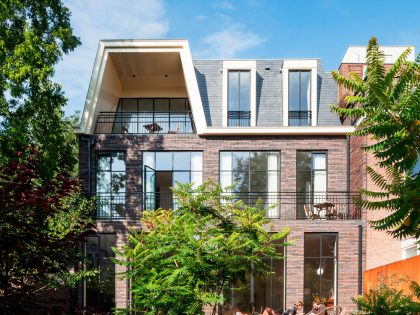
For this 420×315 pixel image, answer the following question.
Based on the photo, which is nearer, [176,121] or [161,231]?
[161,231]

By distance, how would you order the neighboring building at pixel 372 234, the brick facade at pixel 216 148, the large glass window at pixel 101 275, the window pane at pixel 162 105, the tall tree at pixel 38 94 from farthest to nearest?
the window pane at pixel 162 105 < the brick facade at pixel 216 148 < the large glass window at pixel 101 275 < the neighboring building at pixel 372 234 < the tall tree at pixel 38 94

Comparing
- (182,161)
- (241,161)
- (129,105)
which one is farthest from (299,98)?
(129,105)

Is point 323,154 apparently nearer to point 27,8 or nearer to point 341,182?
point 341,182

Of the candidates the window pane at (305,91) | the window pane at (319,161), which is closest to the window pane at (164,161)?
the window pane at (319,161)

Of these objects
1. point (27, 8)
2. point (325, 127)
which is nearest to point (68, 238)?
point (27, 8)

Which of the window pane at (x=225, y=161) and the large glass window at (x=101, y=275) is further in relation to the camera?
the window pane at (x=225, y=161)

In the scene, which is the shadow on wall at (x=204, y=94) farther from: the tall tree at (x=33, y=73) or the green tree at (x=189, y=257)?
the green tree at (x=189, y=257)

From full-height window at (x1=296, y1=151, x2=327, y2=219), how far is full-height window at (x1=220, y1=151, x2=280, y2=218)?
1021 mm

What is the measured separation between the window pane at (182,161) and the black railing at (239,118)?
281 centimetres

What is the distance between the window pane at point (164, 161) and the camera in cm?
2217

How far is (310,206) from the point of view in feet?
71.7

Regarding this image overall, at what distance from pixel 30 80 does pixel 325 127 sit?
497 inches

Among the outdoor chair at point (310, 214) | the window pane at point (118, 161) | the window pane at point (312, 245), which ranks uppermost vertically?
the window pane at point (118, 161)

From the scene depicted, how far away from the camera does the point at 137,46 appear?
859 inches
